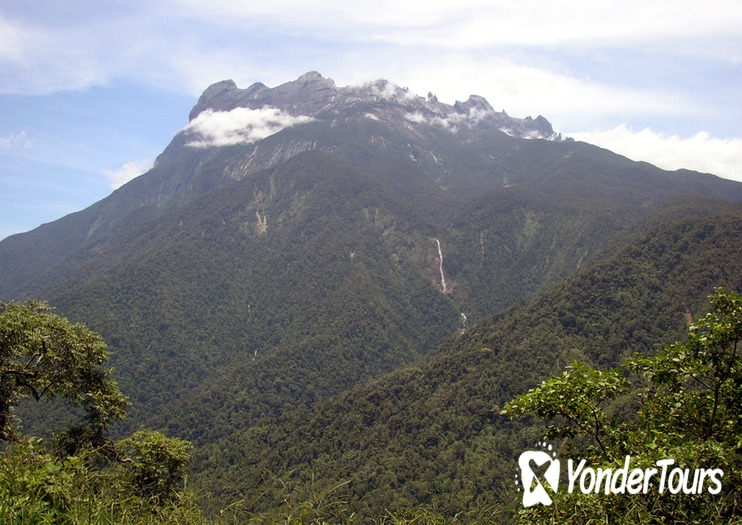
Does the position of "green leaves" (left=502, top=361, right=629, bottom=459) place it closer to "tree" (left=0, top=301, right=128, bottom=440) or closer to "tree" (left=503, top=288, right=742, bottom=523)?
"tree" (left=503, top=288, right=742, bottom=523)

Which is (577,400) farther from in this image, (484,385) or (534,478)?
(484,385)

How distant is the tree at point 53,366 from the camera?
13.0 meters

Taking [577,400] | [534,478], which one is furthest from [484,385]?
[534,478]

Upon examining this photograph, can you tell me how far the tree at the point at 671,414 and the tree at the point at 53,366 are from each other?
13265mm

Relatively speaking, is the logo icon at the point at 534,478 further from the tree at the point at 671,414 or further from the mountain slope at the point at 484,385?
the mountain slope at the point at 484,385

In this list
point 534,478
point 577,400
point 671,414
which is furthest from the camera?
point 671,414

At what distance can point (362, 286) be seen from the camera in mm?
180875

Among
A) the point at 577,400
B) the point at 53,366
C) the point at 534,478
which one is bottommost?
the point at 534,478

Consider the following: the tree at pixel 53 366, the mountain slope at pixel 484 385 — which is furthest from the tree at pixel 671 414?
the mountain slope at pixel 484 385

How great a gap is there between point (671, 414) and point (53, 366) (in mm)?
16621

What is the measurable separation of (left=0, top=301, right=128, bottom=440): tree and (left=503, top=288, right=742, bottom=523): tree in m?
13.3

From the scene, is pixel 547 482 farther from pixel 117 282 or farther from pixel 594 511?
pixel 117 282

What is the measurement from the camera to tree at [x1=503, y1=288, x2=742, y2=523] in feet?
21.8

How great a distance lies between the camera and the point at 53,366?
1377 centimetres
